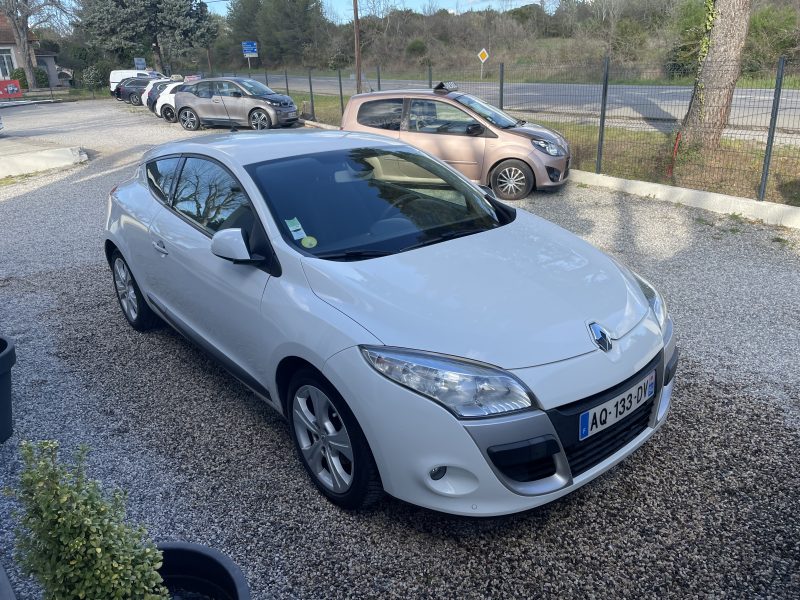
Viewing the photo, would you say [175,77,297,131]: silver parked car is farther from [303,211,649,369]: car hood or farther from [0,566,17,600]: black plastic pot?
[0,566,17,600]: black plastic pot

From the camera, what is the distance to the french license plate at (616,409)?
268 cm

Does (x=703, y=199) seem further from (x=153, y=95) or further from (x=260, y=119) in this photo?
(x=153, y=95)

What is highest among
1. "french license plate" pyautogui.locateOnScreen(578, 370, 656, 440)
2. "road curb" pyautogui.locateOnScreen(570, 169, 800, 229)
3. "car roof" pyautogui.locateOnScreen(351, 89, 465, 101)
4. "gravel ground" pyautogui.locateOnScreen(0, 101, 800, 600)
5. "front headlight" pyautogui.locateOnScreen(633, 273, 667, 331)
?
"car roof" pyautogui.locateOnScreen(351, 89, 465, 101)

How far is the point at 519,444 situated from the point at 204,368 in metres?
2.82

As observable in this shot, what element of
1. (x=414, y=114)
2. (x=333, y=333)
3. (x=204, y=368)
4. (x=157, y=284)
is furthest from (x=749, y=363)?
(x=414, y=114)

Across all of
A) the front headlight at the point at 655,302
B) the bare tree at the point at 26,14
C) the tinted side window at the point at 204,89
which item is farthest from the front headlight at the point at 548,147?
the bare tree at the point at 26,14

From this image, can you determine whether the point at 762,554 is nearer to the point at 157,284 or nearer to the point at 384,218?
the point at 384,218

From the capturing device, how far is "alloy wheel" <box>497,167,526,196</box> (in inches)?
372

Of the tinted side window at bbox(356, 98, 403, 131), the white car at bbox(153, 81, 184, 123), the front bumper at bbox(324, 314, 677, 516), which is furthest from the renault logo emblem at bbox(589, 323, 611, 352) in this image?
the white car at bbox(153, 81, 184, 123)

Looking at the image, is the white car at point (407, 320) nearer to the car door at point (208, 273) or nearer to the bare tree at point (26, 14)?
the car door at point (208, 273)

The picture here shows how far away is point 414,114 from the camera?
9906mm

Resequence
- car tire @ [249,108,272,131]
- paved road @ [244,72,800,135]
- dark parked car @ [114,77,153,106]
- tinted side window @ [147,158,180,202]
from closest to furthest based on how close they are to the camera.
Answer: tinted side window @ [147,158,180,202] → paved road @ [244,72,800,135] → car tire @ [249,108,272,131] → dark parked car @ [114,77,153,106]

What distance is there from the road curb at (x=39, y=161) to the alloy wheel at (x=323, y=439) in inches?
514

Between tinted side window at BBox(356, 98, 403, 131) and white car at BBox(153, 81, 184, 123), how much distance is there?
43.7ft
